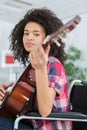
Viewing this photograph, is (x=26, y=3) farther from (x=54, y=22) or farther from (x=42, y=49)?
(x=42, y=49)

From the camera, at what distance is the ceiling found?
4676mm

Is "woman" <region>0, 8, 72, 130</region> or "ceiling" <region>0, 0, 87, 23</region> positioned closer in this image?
"woman" <region>0, 8, 72, 130</region>

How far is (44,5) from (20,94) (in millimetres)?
3855

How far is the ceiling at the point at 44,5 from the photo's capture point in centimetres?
468

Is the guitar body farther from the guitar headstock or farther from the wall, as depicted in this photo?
the wall

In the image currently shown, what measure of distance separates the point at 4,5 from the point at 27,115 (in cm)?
412

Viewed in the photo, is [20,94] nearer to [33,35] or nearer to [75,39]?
[33,35]

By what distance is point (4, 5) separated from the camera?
16.2ft

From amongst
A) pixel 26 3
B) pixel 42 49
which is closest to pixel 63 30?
pixel 42 49

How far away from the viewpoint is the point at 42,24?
129 cm

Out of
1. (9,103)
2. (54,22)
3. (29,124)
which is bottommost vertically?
(29,124)

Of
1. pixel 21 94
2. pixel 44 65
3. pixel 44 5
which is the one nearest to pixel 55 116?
pixel 21 94

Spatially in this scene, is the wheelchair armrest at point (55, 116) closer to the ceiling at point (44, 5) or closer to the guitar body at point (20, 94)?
the guitar body at point (20, 94)

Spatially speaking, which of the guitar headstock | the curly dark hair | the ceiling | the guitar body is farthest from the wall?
the guitar headstock
